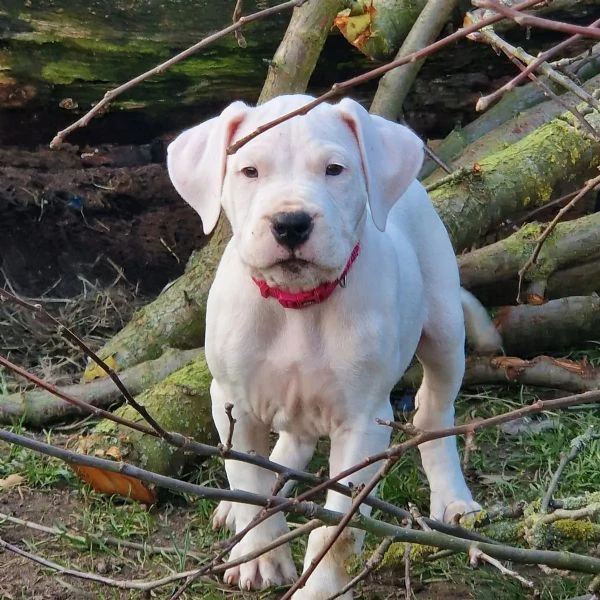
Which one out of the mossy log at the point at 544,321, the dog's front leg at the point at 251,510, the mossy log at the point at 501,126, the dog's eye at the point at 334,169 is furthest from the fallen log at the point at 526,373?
the dog's eye at the point at 334,169

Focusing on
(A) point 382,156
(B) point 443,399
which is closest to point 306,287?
(A) point 382,156

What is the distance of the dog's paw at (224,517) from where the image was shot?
374 cm

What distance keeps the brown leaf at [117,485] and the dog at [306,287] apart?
0.59 metres

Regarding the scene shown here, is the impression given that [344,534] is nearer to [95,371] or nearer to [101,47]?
[95,371]

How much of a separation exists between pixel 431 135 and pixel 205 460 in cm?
269

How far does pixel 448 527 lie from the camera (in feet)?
7.19

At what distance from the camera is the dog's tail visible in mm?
4668

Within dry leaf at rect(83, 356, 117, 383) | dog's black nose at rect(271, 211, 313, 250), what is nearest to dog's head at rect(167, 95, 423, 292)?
dog's black nose at rect(271, 211, 313, 250)

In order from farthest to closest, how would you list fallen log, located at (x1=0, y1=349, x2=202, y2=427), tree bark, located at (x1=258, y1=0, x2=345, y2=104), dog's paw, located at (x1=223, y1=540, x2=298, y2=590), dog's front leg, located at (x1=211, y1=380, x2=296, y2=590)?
tree bark, located at (x1=258, y1=0, x2=345, y2=104) < fallen log, located at (x1=0, y1=349, x2=202, y2=427) < dog's paw, located at (x1=223, y1=540, x2=298, y2=590) < dog's front leg, located at (x1=211, y1=380, x2=296, y2=590)

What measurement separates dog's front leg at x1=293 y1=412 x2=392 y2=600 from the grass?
9.0 inches

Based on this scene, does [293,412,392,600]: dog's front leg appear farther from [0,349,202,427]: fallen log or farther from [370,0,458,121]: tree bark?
[370,0,458,121]: tree bark

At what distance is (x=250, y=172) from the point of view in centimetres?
291

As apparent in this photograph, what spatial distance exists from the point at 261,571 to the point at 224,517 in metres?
0.44

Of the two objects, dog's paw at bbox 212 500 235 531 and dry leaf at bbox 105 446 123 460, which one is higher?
dry leaf at bbox 105 446 123 460
